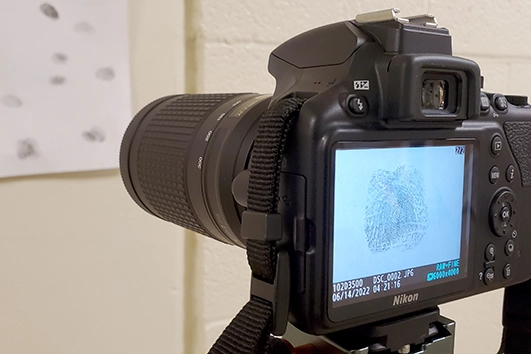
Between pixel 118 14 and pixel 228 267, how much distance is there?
0.39 meters

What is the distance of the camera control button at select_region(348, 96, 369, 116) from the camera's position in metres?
0.38

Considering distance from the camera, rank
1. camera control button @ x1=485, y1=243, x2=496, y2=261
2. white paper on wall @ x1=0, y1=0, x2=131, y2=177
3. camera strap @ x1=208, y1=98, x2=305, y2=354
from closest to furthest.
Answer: camera strap @ x1=208, y1=98, x2=305, y2=354 → camera control button @ x1=485, y1=243, x2=496, y2=261 → white paper on wall @ x1=0, y1=0, x2=131, y2=177

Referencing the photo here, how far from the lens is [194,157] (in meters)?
0.53

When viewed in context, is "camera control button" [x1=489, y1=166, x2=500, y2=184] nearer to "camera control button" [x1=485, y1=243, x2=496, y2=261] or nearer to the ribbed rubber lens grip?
"camera control button" [x1=485, y1=243, x2=496, y2=261]

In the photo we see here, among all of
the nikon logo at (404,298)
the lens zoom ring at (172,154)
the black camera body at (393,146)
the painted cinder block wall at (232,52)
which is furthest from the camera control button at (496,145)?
the painted cinder block wall at (232,52)

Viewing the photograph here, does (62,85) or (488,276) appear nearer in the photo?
(488,276)

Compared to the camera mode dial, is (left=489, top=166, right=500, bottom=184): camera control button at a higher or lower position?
higher

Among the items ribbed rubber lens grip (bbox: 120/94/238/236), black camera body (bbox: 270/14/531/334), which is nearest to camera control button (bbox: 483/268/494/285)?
black camera body (bbox: 270/14/531/334)

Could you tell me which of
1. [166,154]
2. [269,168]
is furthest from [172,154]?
[269,168]

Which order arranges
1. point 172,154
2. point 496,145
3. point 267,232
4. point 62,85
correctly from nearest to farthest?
Answer: point 267,232 < point 496,145 < point 172,154 < point 62,85

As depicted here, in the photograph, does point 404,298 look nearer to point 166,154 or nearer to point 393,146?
point 393,146

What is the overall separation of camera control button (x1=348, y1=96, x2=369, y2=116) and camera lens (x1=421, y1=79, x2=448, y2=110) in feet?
0.19

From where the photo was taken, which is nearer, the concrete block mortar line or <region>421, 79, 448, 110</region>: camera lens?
<region>421, 79, 448, 110</region>: camera lens

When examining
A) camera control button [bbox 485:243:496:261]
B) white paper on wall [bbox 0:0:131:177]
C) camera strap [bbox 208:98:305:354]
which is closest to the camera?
camera strap [bbox 208:98:305:354]
